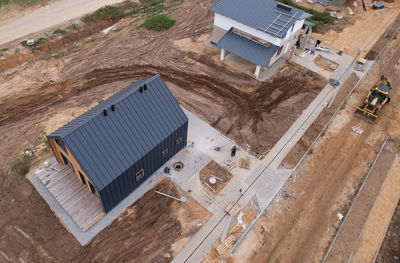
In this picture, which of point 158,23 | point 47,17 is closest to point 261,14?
point 158,23

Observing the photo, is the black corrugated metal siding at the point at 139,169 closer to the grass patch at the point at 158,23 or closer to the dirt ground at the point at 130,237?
the dirt ground at the point at 130,237

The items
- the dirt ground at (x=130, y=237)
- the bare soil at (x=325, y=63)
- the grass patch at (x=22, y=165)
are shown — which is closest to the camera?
the dirt ground at (x=130, y=237)

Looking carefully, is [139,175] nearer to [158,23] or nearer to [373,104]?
[373,104]

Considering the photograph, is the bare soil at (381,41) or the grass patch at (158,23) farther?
the grass patch at (158,23)

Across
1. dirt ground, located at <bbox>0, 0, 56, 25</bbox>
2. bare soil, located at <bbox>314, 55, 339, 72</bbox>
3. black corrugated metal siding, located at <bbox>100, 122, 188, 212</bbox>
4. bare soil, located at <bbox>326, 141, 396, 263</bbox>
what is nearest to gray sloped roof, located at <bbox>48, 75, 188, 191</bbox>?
black corrugated metal siding, located at <bbox>100, 122, 188, 212</bbox>

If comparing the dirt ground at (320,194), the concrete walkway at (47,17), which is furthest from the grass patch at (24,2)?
the dirt ground at (320,194)

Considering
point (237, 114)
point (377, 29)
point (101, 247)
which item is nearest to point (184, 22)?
point (237, 114)
